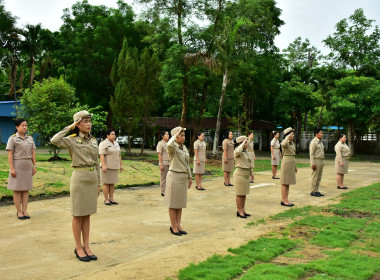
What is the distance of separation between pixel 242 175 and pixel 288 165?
1.99 meters

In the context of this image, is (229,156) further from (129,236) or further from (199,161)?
(129,236)

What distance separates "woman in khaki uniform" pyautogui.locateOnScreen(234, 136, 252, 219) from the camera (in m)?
7.75

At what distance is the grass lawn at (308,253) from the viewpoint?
4.48 m

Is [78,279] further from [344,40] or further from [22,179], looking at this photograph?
[344,40]

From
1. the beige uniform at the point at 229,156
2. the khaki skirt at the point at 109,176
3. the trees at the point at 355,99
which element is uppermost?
the trees at the point at 355,99

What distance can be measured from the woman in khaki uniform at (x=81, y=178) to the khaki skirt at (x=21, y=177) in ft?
8.65

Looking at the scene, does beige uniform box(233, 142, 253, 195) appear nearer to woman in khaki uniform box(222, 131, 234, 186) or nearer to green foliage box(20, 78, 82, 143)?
woman in khaki uniform box(222, 131, 234, 186)

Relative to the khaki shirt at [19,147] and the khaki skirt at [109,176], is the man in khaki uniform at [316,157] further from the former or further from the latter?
the khaki shirt at [19,147]

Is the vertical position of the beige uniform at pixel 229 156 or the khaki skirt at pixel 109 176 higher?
the beige uniform at pixel 229 156

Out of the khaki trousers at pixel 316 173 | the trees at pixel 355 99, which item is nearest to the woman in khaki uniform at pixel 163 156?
the khaki trousers at pixel 316 173

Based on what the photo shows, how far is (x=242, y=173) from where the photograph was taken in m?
7.81

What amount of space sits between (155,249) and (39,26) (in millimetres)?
30479

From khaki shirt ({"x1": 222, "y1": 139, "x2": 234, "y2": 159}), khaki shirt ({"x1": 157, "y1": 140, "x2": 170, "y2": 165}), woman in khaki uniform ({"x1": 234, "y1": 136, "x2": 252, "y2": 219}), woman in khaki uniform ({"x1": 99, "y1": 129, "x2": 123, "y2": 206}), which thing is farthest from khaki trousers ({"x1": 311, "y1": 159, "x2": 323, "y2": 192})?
woman in khaki uniform ({"x1": 99, "y1": 129, "x2": 123, "y2": 206})

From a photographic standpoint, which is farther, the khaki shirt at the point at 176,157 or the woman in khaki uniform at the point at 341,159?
the woman in khaki uniform at the point at 341,159
